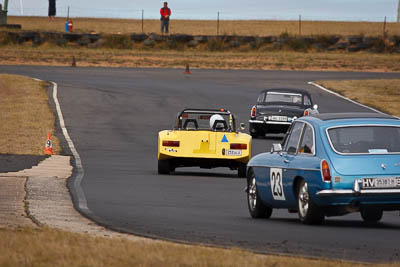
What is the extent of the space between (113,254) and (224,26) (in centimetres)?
8111

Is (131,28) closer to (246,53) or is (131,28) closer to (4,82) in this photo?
(246,53)

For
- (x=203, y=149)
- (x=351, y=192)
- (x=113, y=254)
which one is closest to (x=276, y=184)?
(x=351, y=192)

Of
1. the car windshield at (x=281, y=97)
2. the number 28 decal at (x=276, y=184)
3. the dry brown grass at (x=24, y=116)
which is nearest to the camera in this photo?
the number 28 decal at (x=276, y=184)

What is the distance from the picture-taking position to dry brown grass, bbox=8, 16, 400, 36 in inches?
3236

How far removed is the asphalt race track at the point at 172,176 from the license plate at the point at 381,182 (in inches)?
21.2

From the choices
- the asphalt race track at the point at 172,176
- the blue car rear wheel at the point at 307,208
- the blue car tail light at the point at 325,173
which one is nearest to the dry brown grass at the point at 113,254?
the asphalt race track at the point at 172,176

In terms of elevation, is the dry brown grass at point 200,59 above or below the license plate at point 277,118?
above

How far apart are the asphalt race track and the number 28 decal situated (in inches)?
13.5

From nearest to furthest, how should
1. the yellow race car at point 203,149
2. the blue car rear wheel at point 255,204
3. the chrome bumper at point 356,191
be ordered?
the chrome bumper at point 356,191 → the blue car rear wheel at point 255,204 → the yellow race car at point 203,149

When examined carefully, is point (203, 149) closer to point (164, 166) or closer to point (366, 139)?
point (164, 166)

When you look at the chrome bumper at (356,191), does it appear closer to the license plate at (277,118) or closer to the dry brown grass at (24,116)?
the dry brown grass at (24,116)

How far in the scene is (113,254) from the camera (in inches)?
362

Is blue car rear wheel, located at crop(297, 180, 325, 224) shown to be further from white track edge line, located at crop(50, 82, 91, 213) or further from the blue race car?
white track edge line, located at crop(50, 82, 91, 213)

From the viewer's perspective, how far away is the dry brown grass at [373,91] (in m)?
44.6
